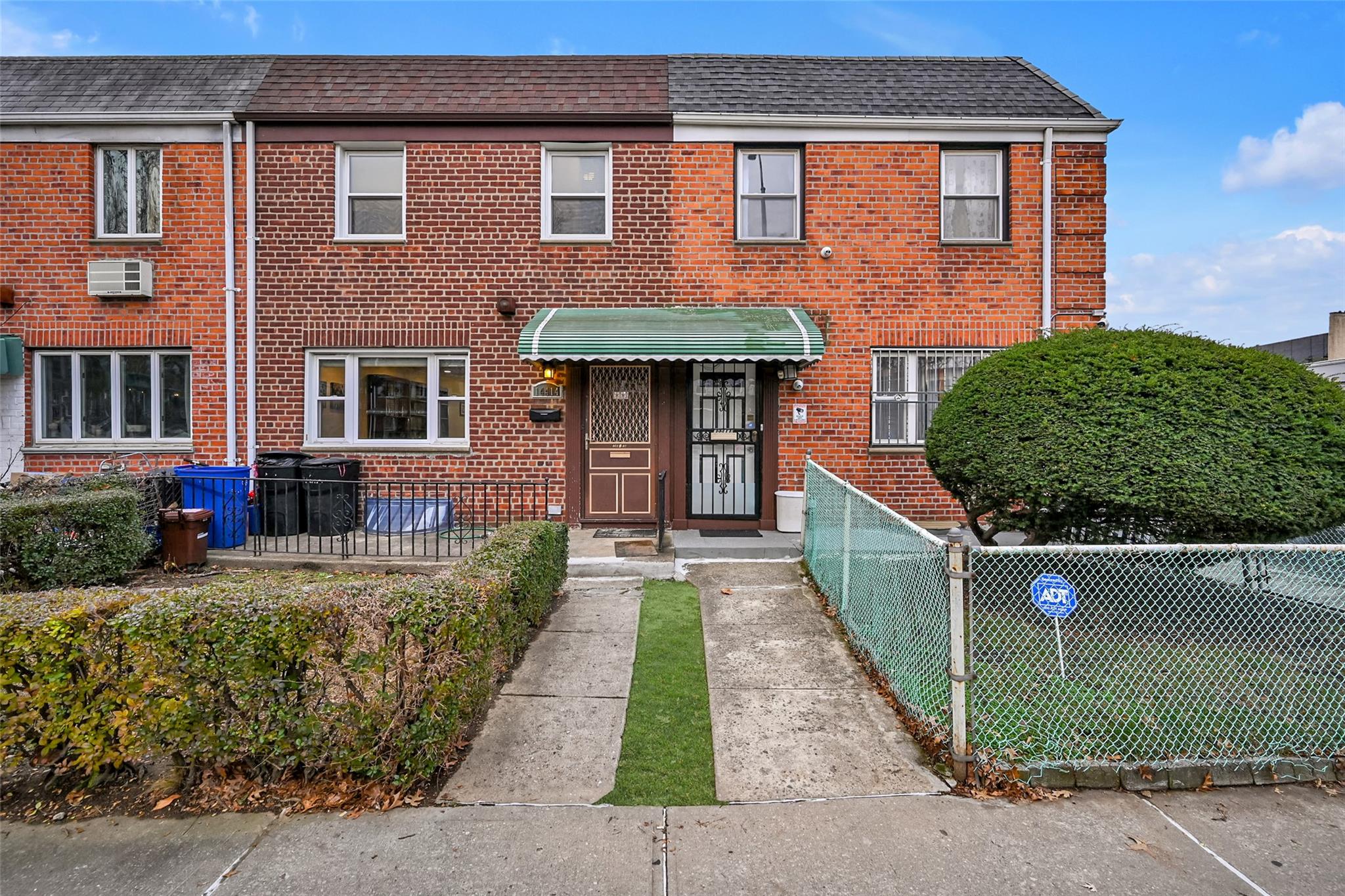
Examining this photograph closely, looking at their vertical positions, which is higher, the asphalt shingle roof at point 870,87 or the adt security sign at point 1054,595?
the asphalt shingle roof at point 870,87

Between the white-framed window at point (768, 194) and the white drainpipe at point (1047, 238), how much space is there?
3607 mm

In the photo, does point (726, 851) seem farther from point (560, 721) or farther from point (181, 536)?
point (181, 536)

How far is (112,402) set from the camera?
383 inches

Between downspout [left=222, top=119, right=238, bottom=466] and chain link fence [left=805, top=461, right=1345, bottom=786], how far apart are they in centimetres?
880

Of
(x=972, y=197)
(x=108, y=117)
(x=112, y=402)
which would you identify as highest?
(x=108, y=117)

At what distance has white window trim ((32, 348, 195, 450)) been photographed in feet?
31.6

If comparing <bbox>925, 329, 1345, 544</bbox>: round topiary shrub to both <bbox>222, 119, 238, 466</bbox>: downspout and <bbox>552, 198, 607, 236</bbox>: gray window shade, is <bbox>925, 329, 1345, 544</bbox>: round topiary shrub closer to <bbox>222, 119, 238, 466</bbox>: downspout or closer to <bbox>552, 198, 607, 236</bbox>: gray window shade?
<bbox>552, 198, 607, 236</bbox>: gray window shade

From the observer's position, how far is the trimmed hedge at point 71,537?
6090mm

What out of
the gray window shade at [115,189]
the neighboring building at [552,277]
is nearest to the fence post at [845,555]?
the neighboring building at [552,277]

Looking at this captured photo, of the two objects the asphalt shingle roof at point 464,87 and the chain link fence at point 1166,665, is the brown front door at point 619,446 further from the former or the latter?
the chain link fence at point 1166,665

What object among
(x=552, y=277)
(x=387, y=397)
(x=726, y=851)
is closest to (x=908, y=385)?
(x=552, y=277)

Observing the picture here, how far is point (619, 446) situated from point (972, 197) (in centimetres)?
649

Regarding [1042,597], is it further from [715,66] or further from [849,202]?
[715,66]

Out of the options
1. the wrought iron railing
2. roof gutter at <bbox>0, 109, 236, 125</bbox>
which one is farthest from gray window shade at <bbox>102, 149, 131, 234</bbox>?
the wrought iron railing
